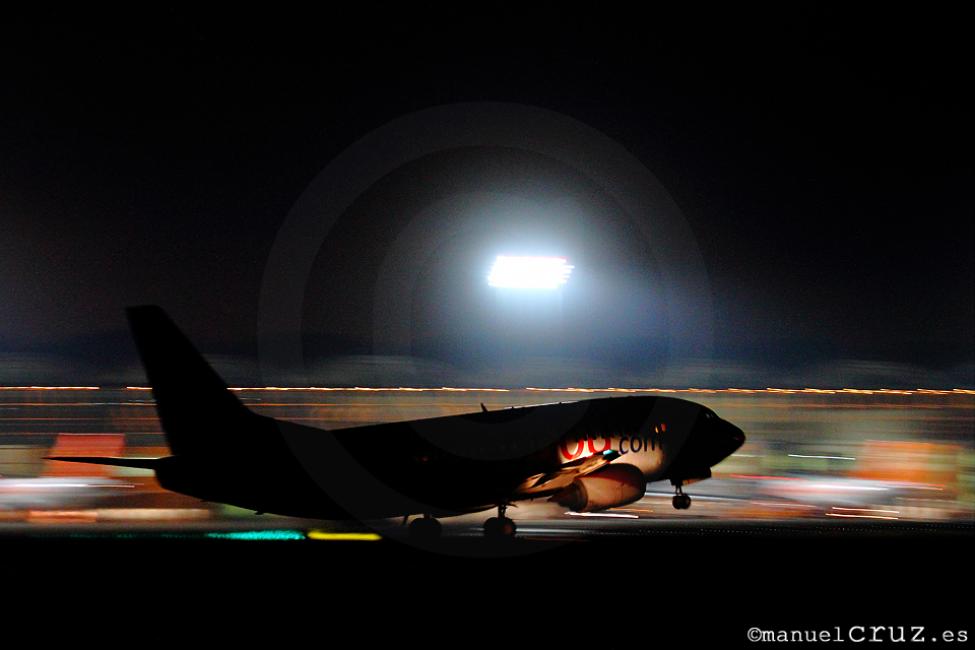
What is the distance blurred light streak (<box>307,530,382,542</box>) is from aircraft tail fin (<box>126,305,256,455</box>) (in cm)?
416

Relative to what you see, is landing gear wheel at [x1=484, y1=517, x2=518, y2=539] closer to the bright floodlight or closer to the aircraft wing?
the aircraft wing

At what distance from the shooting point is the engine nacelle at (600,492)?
3048cm

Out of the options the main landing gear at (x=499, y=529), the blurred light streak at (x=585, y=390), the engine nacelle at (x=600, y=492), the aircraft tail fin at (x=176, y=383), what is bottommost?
the main landing gear at (x=499, y=529)

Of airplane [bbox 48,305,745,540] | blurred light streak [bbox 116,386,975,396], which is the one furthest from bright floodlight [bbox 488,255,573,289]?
airplane [bbox 48,305,745,540]

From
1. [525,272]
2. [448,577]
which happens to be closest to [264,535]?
[448,577]

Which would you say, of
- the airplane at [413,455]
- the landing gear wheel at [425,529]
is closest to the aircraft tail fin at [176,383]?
the airplane at [413,455]

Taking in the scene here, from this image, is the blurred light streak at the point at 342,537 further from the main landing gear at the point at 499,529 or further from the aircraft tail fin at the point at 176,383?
the aircraft tail fin at the point at 176,383

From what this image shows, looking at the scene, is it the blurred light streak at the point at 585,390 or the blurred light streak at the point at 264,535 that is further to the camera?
the blurred light streak at the point at 585,390

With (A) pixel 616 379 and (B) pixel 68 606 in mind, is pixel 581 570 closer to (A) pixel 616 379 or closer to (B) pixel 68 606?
(B) pixel 68 606

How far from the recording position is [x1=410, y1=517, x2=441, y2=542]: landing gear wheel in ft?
97.8

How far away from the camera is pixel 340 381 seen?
192 feet

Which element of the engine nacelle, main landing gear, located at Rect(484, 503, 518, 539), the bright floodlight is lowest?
main landing gear, located at Rect(484, 503, 518, 539)

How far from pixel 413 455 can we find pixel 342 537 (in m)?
3.75

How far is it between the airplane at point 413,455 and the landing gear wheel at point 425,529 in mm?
72
